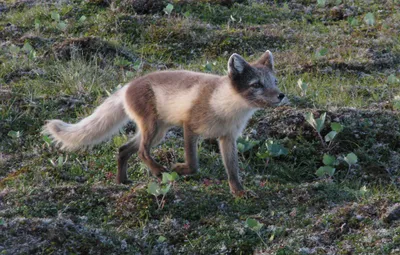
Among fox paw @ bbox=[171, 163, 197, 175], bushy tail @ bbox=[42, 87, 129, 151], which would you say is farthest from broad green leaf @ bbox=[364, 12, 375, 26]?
fox paw @ bbox=[171, 163, 197, 175]

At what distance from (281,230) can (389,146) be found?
7.43 ft

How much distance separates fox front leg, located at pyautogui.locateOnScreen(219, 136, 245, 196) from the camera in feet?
18.4

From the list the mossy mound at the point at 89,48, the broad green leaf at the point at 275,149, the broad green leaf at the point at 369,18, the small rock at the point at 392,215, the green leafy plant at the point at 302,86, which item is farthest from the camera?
the broad green leaf at the point at 369,18

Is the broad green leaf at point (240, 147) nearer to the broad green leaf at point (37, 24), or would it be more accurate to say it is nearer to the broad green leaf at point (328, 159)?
the broad green leaf at point (328, 159)

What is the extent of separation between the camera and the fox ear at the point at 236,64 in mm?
5723

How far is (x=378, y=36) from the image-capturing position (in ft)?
32.0

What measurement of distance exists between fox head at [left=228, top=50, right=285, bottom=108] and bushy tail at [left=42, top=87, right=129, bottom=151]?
3.83 ft

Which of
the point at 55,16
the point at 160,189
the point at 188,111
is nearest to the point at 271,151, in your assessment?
the point at 188,111

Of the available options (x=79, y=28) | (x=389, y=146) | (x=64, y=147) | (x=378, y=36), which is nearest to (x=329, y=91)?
(x=389, y=146)

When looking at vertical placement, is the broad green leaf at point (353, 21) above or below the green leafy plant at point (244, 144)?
below

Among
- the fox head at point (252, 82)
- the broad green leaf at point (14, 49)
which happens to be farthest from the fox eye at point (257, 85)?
the broad green leaf at point (14, 49)

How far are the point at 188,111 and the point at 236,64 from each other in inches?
22.4

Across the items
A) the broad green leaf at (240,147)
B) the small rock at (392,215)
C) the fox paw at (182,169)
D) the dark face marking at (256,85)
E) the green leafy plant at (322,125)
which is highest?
the dark face marking at (256,85)

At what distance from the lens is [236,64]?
573 centimetres
